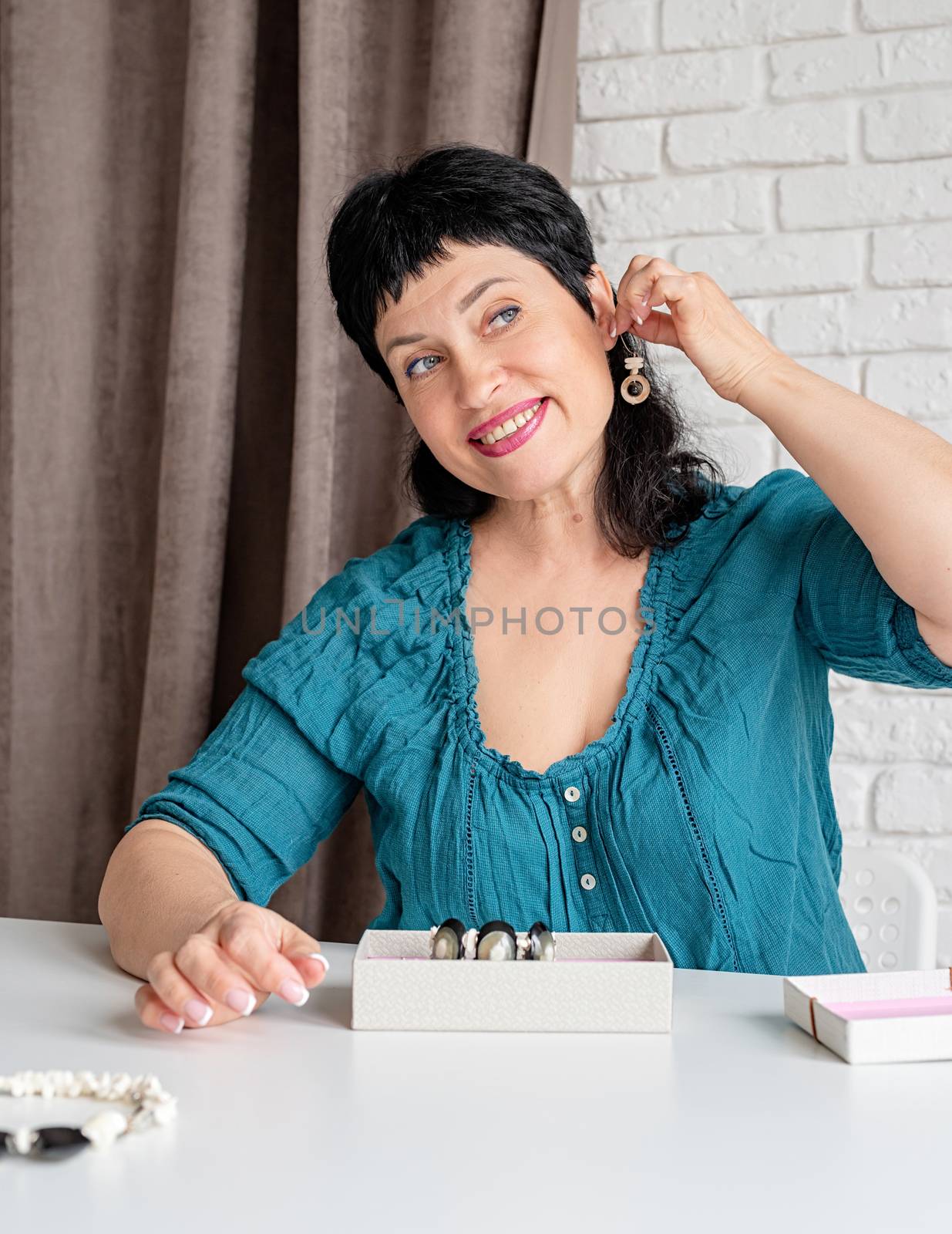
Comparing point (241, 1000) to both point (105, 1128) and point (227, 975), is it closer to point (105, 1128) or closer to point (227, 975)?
point (227, 975)

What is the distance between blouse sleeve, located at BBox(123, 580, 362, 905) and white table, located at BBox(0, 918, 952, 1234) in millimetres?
323

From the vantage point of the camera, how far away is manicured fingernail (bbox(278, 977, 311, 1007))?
0.82m

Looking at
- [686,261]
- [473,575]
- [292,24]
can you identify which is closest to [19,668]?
[473,575]

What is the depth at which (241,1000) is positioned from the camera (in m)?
0.81

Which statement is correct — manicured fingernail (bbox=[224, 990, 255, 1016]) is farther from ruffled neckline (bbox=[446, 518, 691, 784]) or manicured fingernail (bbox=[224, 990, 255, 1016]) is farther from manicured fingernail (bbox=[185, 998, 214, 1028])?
ruffled neckline (bbox=[446, 518, 691, 784])

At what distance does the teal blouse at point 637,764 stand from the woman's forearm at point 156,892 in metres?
0.05

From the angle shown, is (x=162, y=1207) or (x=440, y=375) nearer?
(x=162, y=1207)

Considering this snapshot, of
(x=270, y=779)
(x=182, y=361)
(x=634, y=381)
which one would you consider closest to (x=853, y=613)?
(x=634, y=381)

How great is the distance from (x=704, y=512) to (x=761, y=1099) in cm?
79

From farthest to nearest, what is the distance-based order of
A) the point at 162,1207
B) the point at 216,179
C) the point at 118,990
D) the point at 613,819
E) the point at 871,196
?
the point at 216,179 < the point at 871,196 < the point at 613,819 < the point at 118,990 < the point at 162,1207

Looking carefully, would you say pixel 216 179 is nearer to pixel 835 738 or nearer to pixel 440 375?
pixel 440 375

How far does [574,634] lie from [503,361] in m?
0.31

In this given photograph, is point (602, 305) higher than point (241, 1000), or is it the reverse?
point (602, 305)

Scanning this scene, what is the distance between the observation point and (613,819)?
1157 millimetres
